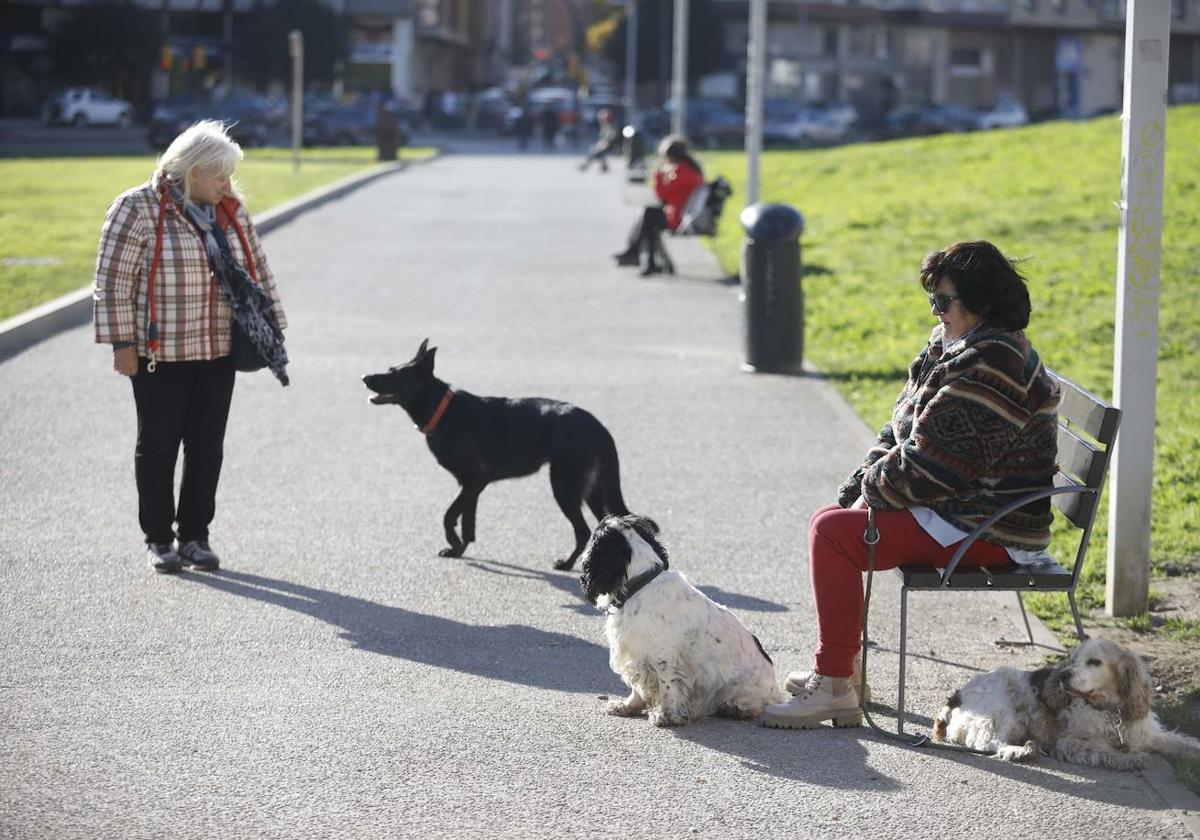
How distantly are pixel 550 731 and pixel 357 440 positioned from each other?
5022 millimetres

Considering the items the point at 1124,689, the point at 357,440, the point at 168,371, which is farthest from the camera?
the point at 357,440

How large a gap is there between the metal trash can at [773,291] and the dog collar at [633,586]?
286 inches

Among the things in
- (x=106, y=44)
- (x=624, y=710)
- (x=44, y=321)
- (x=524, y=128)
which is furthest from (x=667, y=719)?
(x=106, y=44)

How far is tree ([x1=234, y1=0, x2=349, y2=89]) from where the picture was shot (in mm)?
76188

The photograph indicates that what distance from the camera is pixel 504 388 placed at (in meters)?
11.7

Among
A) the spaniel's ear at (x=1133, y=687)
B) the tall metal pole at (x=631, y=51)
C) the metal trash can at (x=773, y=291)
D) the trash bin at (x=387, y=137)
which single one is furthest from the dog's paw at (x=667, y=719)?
the tall metal pole at (x=631, y=51)

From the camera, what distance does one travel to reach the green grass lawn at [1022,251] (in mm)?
10453

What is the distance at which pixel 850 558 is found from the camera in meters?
5.27

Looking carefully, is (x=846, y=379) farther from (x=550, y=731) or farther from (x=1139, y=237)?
(x=550, y=731)

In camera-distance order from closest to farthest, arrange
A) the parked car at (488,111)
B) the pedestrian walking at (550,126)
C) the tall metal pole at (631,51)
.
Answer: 1. the pedestrian walking at (550,126)
2. the parked car at (488,111)
3. the tall metal pole at (631,51)

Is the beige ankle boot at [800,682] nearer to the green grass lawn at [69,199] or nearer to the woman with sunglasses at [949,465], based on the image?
the woman with sunglasses at [949,465]

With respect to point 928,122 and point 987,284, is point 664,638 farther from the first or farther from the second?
point 928,122

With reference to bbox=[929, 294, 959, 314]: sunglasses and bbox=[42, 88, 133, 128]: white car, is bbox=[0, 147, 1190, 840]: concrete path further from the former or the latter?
bbox=[42, 88, 133, 128]: white car

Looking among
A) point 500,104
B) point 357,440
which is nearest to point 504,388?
point 357,440
